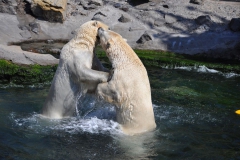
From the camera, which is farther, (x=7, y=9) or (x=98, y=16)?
(x=98, y=16)

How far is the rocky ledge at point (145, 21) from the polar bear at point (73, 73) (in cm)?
809

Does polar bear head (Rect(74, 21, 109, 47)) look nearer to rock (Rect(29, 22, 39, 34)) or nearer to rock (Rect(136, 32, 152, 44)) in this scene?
rock (Rect(136, 32, 152, 44))

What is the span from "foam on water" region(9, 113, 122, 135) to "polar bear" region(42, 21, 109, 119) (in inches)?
5.2

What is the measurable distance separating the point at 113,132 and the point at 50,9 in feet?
38.6

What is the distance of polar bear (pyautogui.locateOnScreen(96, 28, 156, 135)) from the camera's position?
6.29 meters

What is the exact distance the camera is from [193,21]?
17.2 meters

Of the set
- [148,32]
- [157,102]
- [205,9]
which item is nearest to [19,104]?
[157,102]

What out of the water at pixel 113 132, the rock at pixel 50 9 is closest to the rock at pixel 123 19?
the rock at pixel 50 9

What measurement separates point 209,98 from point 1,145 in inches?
200

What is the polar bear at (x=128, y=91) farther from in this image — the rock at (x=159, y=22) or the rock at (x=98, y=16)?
the rock at (x=98, y=16)

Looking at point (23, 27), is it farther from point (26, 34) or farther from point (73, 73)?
point (73, 73)

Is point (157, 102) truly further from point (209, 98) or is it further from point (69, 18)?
point (69, 18)

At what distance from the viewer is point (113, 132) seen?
6645 millimetres

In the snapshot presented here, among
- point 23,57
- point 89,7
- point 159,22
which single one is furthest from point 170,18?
point 23,57
